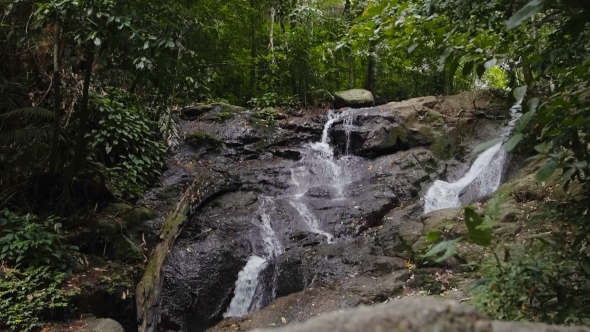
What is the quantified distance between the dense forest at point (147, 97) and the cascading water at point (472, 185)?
791 millimetres

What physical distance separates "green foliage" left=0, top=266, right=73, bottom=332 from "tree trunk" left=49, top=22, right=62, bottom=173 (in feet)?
5.61

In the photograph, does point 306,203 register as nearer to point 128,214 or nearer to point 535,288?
point 128,214

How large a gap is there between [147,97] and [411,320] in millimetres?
6517

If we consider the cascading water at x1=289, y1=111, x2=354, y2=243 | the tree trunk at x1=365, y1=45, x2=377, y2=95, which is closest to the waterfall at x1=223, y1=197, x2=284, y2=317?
the cascading water at x1=289, y1=111, x2=354, y2=243

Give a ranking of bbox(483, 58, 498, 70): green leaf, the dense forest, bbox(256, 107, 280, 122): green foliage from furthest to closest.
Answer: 1. bbox(256, 107, 280, 122): green foliage
2. bbox(483, 58, 498, 70): green leaf
3. the dense forest

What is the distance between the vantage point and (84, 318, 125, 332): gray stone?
16.5ft

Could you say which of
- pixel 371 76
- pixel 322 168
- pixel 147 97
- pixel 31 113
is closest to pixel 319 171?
pixel 322 168

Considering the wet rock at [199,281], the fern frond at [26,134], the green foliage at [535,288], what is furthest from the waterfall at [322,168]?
the green foliage at [535,288]

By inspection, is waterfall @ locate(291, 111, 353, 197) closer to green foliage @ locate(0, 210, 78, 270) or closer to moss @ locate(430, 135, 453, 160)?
moss @ locate(430, 135, 453, 160)

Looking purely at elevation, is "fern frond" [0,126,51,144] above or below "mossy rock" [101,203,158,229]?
above

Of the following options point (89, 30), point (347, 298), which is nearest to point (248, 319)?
point (347, 298)

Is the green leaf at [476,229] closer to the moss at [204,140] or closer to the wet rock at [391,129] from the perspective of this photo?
the wet rock at [391,129]

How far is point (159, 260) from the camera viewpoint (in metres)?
6.29

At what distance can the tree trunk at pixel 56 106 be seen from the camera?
18.8 ft
